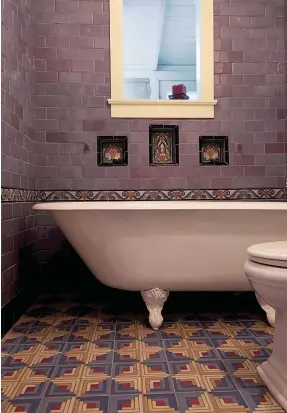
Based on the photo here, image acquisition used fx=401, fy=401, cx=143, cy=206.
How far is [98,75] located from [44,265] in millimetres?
1426

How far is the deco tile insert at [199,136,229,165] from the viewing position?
2963mm

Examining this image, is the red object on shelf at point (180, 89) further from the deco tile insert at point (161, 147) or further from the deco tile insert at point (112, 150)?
the deco tile insert at point (112, 150)

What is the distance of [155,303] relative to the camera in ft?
6.84

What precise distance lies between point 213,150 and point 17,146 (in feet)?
4.60

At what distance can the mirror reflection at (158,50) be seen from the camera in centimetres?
426

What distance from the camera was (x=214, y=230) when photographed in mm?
2014

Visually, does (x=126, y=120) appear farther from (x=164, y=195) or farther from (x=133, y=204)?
(x=133, y=204)

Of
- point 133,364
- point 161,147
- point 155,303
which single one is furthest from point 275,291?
point 161,147

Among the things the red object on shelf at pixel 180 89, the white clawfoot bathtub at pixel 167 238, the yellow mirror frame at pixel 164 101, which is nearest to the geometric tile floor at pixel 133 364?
the white clawfoot bathtub at pixel 167 238

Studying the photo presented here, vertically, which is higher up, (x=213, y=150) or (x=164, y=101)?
(x=164, y=101)

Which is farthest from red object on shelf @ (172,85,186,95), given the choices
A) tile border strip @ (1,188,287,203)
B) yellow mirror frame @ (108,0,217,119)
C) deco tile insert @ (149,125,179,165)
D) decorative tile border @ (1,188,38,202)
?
decorative tile border @ (1,188,38,202)

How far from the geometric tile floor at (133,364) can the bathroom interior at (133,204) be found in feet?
Answer: 0.03

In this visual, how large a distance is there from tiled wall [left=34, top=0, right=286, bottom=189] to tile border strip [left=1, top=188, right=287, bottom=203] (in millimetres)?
43

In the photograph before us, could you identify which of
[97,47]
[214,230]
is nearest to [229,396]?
[214,230]
